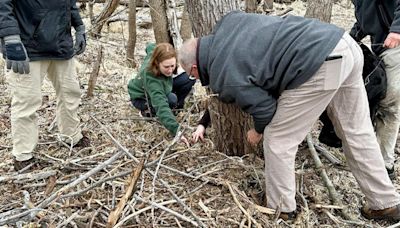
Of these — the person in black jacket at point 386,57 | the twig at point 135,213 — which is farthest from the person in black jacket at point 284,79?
the twig at point 135,213

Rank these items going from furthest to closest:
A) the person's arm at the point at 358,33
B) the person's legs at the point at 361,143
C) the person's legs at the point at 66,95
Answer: the person's legs at the point at 66,95, the person's arm at the point at 358,33, the person's legs at the point at 361,143

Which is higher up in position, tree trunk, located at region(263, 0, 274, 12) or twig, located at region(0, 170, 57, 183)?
twig, located at region(0, 170, 57, 183)

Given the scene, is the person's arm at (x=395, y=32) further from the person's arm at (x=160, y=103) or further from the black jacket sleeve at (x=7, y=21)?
the black jacket sleeve at (x=7, y=21)

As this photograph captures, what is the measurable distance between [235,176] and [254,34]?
117 centimetres

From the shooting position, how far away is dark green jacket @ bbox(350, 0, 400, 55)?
3.60m

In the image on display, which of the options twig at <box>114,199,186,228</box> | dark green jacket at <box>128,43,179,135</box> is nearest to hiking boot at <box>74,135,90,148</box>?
dark green jacket at <box>128,43,179,135</box>

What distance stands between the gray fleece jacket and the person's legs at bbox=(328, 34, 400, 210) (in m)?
0.43

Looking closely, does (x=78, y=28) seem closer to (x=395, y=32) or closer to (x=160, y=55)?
(x=160, y=55)

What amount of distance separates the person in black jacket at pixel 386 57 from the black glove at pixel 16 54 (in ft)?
8.56

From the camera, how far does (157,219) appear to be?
9.64ft

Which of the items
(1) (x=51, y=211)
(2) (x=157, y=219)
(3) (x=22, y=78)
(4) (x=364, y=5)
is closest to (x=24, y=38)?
(3) (x=22, y=78)

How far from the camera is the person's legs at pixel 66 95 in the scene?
13.5 feet

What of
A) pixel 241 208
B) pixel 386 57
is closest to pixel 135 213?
pixel 241 208

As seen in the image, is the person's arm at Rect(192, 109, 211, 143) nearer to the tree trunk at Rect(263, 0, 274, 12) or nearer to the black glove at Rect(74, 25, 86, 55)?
the black glove at Rect(74, 25, 86, 55)
